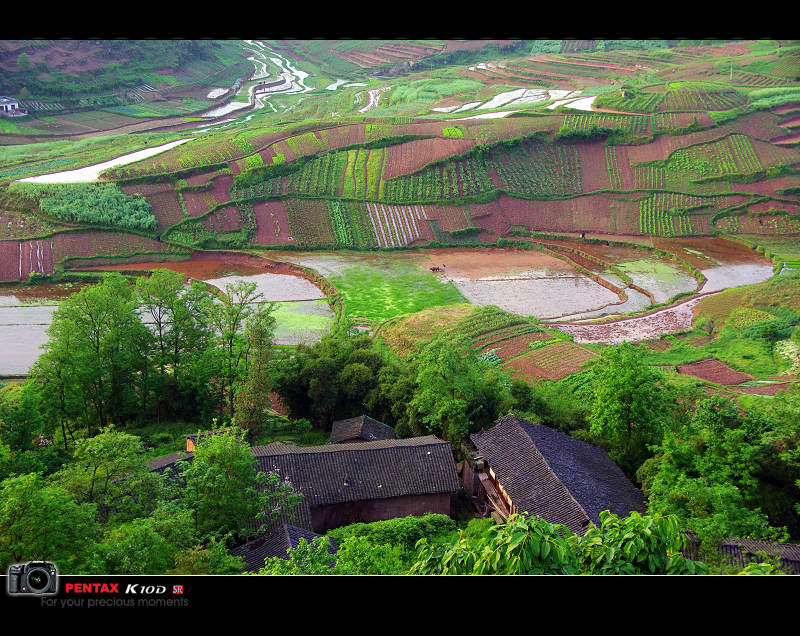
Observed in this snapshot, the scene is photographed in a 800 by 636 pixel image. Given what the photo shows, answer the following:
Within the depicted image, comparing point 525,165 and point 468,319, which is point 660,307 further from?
point 525,165

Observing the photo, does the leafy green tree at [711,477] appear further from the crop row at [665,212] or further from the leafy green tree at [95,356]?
the crop row at [665,212]

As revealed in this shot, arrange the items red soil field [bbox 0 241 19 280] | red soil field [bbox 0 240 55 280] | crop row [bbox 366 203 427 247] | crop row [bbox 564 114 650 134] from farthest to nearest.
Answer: crop row [bbox 564 114 650 134] < crop row [bbox 366 203 427 247] < red soil field [bbox 0 240 55 280] < red soil field [bbox 0 241 19 280]

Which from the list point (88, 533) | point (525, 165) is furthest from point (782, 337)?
point (88, 533)

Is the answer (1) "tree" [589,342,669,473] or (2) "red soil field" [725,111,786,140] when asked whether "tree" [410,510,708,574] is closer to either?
(1) "tree" [589,342,669,473]

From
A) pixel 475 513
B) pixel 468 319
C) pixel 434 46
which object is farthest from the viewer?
pixel 434 46

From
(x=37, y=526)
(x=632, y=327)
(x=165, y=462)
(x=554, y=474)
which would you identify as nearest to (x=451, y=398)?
(x=554, y=474)

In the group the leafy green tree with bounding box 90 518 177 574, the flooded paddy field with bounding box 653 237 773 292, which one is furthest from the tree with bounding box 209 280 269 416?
the flooded paddy field with bounding box 653 237 773 292

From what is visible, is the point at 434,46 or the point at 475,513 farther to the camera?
the point at 434,46
